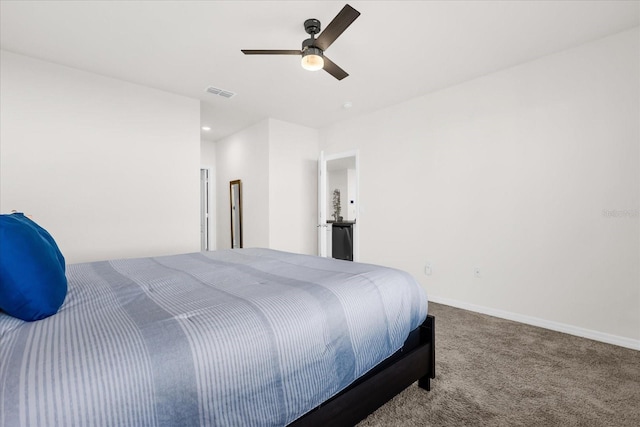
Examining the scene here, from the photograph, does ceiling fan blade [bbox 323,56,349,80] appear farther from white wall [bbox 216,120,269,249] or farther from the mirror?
the mirror

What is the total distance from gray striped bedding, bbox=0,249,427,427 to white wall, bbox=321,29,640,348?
1927mm

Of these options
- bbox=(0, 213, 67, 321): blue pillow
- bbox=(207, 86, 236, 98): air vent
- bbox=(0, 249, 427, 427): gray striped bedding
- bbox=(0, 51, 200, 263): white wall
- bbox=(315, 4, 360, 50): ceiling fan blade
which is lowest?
bbox=(0, 249, 427, 427): gray striped bedding

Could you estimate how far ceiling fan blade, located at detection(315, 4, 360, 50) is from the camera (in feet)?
5.81

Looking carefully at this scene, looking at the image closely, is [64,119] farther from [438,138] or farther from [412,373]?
[438,138]

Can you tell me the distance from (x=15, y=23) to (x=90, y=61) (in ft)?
1.90

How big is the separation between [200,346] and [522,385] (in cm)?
200

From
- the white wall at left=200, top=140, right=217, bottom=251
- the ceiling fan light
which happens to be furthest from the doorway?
the ceiling fan light

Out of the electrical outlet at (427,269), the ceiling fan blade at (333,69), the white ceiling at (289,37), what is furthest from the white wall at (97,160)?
the electrical outlet at (427,269)

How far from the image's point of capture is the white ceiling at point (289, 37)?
2119 mm

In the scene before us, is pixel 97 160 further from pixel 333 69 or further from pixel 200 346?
pixel 200 346

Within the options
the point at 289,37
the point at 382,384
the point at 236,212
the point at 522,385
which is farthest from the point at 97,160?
the point at 522,385

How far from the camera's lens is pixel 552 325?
268 centimetres

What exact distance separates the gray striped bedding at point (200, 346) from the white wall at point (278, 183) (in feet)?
9.92

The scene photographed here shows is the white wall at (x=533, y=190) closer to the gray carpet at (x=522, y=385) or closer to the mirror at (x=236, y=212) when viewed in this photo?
the gray carpet at (x=522, y=385)
